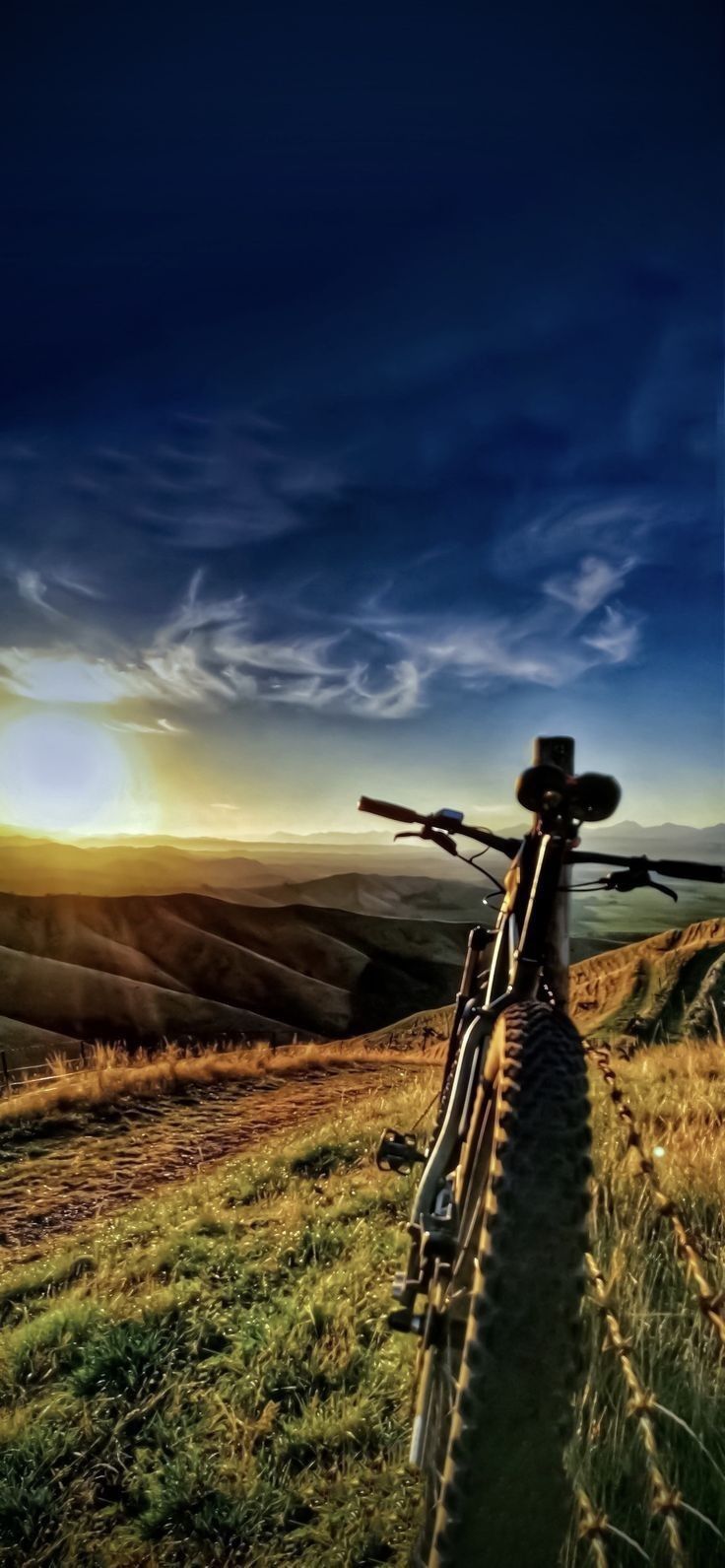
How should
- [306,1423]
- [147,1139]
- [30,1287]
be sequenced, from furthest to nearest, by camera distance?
[147,1139] < [30,1287] < [306,1423]

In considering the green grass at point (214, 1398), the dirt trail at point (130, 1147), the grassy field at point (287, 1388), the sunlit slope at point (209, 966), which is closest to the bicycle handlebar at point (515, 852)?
the grassy field at point (287, 1388)

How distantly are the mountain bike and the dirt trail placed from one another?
5.69m

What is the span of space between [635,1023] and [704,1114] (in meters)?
11.0

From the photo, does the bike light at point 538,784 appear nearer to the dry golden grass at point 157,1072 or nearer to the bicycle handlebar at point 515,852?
the bicycle handlebar at point 515,852

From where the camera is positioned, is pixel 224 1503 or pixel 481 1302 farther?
pixel 224 1503

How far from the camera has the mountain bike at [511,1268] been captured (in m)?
2.00

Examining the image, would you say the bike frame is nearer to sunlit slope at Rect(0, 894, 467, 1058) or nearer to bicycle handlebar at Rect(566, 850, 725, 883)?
bicycle handlebar at Rect(566, 850, 725, 883)

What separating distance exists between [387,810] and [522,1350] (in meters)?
2.35

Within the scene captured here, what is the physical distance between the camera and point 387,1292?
4.60 m

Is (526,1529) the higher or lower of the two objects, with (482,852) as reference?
lower

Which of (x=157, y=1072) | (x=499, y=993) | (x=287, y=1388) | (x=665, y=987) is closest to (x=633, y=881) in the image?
(x=499, y=993)

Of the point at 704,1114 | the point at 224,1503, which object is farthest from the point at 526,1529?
the point at 704,1114

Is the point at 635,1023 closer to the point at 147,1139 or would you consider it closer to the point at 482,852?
the point at 147,1139

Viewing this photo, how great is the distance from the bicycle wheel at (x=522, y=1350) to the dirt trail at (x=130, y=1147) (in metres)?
6.08
